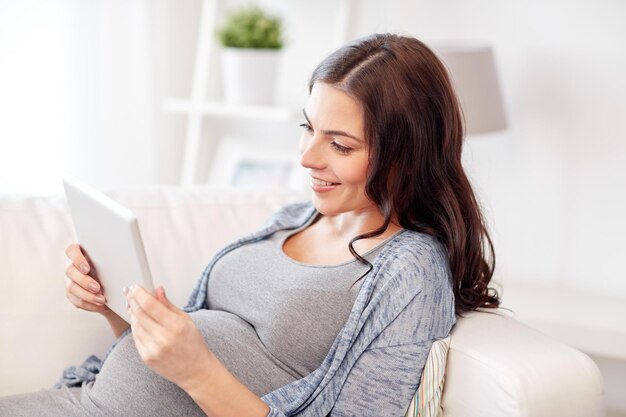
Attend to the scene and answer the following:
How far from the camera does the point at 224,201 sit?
1870 millimetres

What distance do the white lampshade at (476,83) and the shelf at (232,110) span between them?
631mm

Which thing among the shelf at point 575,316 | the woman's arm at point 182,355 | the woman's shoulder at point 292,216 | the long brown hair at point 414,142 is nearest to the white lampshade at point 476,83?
the shelf at point 575,316

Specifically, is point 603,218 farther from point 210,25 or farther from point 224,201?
point 210,25

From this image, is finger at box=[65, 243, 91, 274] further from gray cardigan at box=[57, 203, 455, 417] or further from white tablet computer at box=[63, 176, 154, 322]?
gray cardigan at box=[57, 203, 455, 417]

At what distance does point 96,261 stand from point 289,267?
33cm

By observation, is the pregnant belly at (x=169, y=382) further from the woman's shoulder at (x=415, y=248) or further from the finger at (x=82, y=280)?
Answer: the woman's shoulder at (x=415, y=248)

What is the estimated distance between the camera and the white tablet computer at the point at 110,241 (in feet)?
3.69

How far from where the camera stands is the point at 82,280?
1412 millimetres

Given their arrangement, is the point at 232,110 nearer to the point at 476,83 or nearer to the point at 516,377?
the point at 476,83

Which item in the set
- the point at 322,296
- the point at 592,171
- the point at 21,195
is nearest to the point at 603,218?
the point at 592,171

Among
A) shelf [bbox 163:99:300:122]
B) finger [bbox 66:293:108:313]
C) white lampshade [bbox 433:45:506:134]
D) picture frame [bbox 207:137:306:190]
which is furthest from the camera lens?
picture frame [bbox 207:137:306:190]

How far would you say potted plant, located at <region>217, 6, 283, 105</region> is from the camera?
2812 mm

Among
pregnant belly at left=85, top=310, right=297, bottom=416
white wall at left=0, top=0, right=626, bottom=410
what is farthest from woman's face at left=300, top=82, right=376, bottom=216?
white wall at left=0, top=0, right=626, bottom=410

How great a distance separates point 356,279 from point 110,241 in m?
0.40
